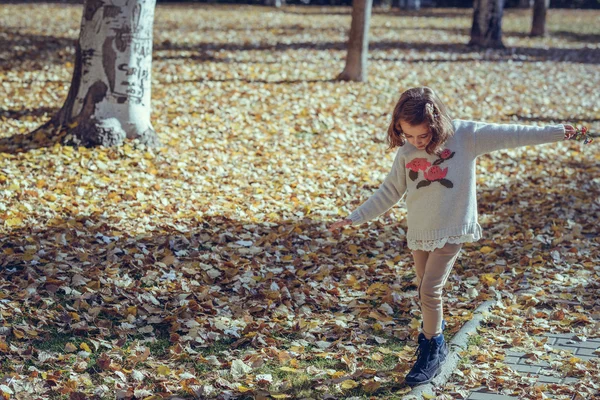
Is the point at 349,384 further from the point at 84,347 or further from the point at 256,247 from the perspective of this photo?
the point at 256,247

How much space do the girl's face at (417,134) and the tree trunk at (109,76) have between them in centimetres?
537

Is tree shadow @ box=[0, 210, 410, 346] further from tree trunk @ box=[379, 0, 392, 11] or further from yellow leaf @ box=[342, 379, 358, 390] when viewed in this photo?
tree trunk @ box=[379, 0, 392, 11]

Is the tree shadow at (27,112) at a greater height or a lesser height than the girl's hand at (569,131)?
lesser

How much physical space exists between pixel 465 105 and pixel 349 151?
362cm

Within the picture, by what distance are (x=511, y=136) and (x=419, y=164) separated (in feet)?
1.70

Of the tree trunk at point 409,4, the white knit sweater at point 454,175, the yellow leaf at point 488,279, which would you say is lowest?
the yellow leaf at point 488,279

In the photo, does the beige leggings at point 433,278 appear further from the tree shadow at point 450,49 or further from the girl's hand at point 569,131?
the tree shadow at point 450,49

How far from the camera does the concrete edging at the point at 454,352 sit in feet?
14.5

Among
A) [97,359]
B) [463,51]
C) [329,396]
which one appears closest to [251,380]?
[329,396]

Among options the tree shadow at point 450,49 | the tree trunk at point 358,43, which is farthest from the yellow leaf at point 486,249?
the tree shadow at point 450,49

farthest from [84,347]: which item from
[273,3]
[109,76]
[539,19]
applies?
[273,3]

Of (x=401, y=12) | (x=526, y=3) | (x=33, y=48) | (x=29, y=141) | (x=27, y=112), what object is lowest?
(x=29, y=141)

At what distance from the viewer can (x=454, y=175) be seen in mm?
4312

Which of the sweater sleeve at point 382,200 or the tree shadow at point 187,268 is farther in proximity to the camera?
the tree shadow at point 187,268
